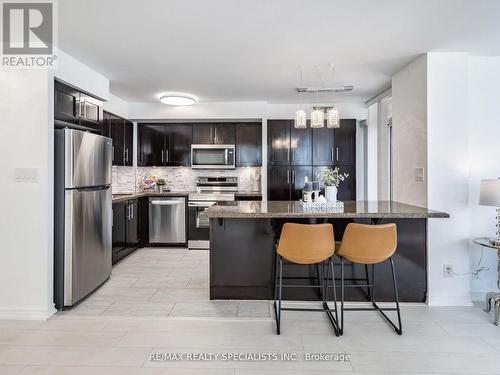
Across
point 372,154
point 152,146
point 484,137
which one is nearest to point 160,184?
point 152,146

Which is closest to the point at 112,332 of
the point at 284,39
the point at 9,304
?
the point at 9,304

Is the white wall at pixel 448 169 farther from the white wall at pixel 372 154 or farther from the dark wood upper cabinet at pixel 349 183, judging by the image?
the dark wood upper cabinet at pixel 349 183

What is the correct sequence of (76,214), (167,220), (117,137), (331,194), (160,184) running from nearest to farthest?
(76,214) < (331,194) < (117,137) < (167,220) < (160,184)

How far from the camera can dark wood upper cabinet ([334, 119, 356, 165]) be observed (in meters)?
5.65

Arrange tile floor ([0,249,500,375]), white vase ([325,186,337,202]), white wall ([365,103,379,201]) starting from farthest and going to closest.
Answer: white wall ([365,103,379,201])
white vase ([325,186,337,202])
tile floor ([0,249,500,375])

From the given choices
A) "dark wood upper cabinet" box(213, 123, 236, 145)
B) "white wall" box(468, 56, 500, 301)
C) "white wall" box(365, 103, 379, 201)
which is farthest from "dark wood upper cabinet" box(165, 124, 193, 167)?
"white wall" box(468, 56, 500, 301)

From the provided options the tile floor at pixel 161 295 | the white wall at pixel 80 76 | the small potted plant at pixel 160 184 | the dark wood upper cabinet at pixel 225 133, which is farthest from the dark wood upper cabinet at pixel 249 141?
the white wall at pixel 80 76

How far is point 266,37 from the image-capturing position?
293 centimetres

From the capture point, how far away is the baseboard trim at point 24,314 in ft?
9.42

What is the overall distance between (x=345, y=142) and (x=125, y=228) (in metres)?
3.87

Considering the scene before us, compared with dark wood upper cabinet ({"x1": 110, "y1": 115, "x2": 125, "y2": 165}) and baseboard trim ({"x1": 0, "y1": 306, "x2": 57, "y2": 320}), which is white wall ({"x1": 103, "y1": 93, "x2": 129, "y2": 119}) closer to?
dark wood upper cabinet ({"x1": 110, "y1": 115, "x2": 125, "y2": 165})

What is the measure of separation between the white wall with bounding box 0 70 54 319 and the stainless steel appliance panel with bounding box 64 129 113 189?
0.55 feet

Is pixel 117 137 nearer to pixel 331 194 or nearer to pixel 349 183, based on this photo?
pixel 331 194

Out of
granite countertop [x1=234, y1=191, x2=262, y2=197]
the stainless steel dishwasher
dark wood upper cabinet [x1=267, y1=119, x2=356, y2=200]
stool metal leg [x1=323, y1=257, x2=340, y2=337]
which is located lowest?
stool metal leg [x1=323, y1=257, x2=340, y2=337]
